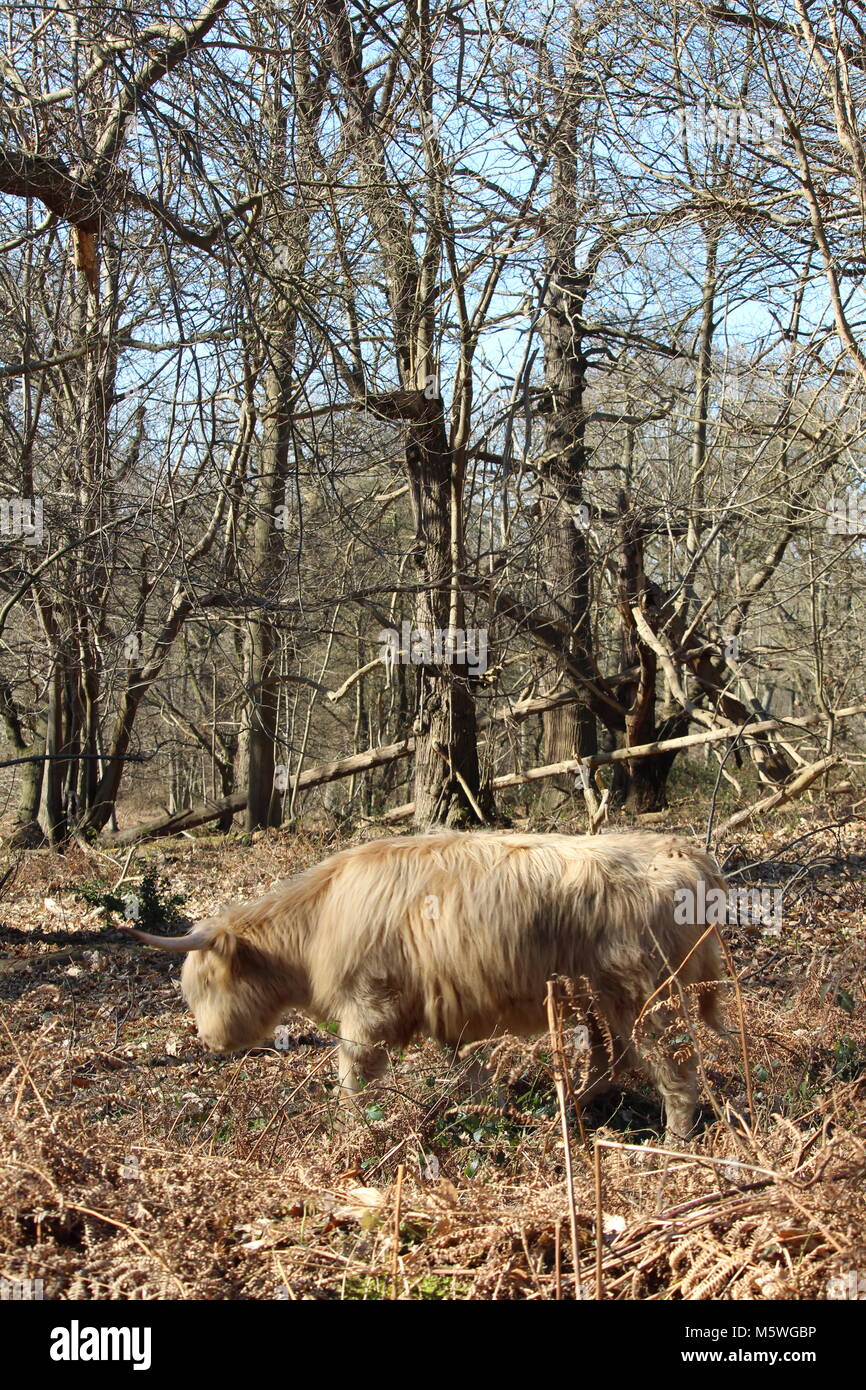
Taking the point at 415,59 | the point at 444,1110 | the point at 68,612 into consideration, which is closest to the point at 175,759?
the point at 68,612

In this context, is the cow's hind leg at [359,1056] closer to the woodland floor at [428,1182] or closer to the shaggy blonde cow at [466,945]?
the shaggy blonde cow at [466,945]

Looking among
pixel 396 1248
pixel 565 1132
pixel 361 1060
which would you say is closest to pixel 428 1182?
pixel 396 1248

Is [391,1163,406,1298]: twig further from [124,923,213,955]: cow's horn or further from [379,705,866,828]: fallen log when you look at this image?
[379,705,866,828]: fallen log

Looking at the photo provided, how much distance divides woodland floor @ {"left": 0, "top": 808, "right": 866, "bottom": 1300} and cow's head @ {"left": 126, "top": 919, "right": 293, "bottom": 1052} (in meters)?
0.24

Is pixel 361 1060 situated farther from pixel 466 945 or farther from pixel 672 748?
pixel 672 748

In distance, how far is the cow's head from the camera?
18.7 feet

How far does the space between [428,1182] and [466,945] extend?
5.86 feet

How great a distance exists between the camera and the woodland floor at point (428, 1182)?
2924mm

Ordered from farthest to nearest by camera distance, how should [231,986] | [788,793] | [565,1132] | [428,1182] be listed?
1. [788,793]
2. [231,986]
3. [428,1182]
4. [565,1132]

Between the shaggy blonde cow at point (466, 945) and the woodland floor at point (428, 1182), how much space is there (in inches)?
11.1

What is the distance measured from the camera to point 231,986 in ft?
18.7

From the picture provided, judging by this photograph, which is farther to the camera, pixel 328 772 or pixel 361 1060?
pixel 328 772

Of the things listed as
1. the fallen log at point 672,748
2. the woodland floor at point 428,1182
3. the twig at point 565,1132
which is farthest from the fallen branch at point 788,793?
the twig at point 565,1132

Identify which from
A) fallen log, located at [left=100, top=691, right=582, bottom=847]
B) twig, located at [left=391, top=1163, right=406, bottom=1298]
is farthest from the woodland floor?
fallen log, located at [left=100, top=691, right=582, bottom=847]
